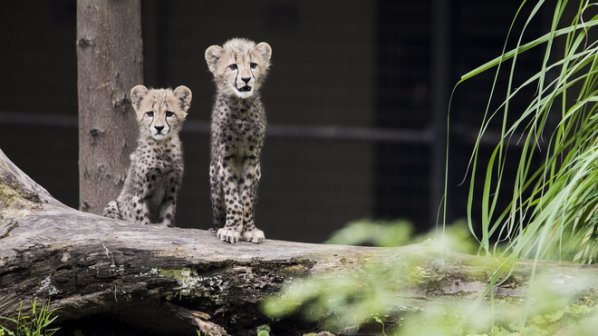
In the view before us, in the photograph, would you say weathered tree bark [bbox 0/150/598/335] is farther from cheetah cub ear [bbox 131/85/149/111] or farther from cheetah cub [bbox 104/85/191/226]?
cheetah cub ear [bbox 131/85/149/111]

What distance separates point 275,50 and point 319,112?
493 millimetres

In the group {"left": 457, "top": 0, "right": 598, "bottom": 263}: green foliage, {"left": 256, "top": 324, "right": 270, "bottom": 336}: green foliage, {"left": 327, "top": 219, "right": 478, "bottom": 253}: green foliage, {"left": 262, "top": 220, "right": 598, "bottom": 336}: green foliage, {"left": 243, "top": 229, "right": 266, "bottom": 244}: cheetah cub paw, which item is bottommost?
{"left": 256, "top": 324, "right": 270, "bottom": 336}: green foliage

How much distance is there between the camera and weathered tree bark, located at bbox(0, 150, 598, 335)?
3.08 metres

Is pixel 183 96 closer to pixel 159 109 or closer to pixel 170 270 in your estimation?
pixel 159 109

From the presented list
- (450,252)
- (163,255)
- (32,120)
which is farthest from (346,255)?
(32,120)

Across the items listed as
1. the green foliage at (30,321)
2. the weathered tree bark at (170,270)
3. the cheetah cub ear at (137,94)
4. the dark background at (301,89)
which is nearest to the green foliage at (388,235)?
the weathered tree bark at (170,270)

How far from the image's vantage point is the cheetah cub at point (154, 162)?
3639mm

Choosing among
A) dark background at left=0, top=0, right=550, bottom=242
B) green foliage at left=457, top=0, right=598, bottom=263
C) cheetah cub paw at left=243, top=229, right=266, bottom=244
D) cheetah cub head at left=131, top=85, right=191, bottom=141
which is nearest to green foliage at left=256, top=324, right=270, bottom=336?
cheetah cub paw at left=243, top=229, right=266, bottom=244

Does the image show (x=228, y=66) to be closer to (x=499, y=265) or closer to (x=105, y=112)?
(x=105, y=112)

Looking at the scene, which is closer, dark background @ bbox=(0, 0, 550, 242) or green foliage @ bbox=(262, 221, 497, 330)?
green foliage @ bbox=(262, 221, 497, 330)

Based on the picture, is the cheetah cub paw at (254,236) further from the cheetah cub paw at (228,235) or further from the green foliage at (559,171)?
the green foliage at (559,171)

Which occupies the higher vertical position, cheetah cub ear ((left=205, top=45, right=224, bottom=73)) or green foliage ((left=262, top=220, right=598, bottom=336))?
cheetah cub ear ((left=205, top=45, right=224, bottom=73))

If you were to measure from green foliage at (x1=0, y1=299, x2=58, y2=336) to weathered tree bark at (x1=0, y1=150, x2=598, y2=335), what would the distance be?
23mm

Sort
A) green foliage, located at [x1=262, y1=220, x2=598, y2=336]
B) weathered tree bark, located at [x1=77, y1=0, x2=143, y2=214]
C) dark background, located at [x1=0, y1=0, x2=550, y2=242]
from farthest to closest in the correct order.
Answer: dark background, located at [x1=0, y1=0, x2=550, y2=242]
weathered tree bark, located at [x1=77, y1=0, x2=143, y2=214]
green foliage, located at [x1=262, y1=220, x2=598, y2=336]
